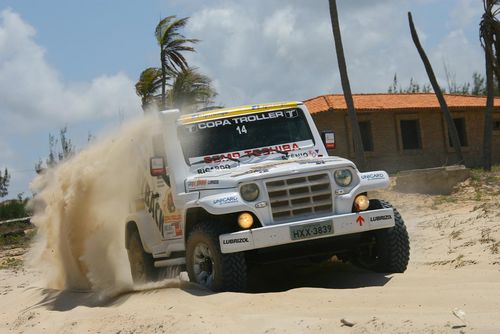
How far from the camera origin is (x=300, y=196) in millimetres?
8070

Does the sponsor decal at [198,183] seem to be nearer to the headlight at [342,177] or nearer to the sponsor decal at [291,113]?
the headlight at [342,177]

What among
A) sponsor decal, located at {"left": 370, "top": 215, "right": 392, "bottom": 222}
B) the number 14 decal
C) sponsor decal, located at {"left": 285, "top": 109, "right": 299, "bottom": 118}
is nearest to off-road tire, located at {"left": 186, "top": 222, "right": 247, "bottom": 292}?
sponsor decal, located at {"left": 370, "top": 215, "right": 392, "bottom": 222}

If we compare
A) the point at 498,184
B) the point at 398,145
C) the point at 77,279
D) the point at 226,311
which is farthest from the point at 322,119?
the point at 226,311

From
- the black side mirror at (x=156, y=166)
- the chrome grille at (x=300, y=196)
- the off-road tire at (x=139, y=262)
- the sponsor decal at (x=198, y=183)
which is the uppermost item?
the black side mirror at (x=156, y=166)

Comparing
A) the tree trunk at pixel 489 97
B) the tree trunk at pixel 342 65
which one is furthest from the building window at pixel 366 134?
the tree trunk at pixel 342 65

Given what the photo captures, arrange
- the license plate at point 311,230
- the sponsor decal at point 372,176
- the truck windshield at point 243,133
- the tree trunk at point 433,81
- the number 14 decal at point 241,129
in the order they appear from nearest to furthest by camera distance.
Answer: the license plate at point 311,230 → the sponsor decal at point 372,176 → the truck windshield at point 243,133 → the number 14 decal at point 241,129 → the tree trunk at point 433,81

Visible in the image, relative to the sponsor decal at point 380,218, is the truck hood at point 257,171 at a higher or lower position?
higher

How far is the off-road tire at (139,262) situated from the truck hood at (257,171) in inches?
79.3

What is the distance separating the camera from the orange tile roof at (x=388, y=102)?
28594mm

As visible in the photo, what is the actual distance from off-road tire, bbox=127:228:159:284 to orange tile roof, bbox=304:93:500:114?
17.7 meters

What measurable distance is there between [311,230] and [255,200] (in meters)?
0.63

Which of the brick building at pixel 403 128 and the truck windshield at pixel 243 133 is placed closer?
the truck windshield at pixel 243 133

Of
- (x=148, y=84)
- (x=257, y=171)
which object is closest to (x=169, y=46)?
(x=148, y=84)

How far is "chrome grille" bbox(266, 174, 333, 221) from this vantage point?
801 centimetres
